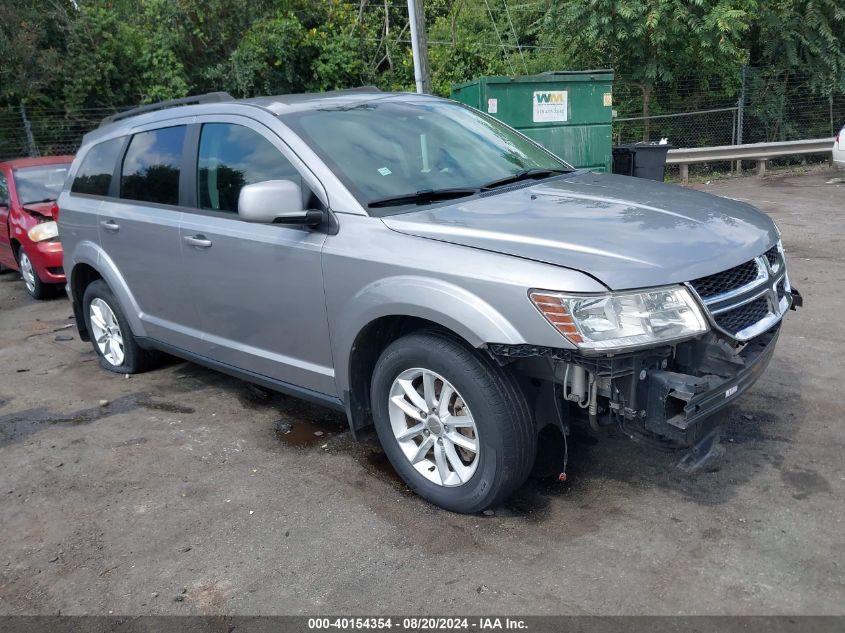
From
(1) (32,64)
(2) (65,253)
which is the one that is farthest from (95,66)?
(2) (65,253)

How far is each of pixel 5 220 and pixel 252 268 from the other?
22.1ft

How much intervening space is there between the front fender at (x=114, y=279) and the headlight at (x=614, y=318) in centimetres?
339

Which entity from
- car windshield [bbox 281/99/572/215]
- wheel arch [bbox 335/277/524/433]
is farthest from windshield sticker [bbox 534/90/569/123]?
wheel arch [bbox 335/277/524/433]

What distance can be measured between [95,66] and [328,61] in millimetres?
4715

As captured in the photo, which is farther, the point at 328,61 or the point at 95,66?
the point at 328,61

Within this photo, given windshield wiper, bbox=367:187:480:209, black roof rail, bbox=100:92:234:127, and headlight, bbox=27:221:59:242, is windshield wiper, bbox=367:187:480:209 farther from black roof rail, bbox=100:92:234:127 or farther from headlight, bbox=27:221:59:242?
headlight, bbox=27:221:59:242

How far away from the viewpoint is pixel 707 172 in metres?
16.9

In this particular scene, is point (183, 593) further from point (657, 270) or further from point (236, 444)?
point (657, 270)

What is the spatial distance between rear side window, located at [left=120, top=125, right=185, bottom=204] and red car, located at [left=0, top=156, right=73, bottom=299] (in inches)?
148

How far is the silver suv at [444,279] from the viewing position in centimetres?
302

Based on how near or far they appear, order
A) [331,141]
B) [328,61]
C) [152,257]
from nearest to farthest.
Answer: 1. [331,141]
2. [152,257]
3. [328,61]

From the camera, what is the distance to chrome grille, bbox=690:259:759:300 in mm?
3115

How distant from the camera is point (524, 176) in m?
4.27

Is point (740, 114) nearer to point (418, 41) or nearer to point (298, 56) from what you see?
point (418, 41)
